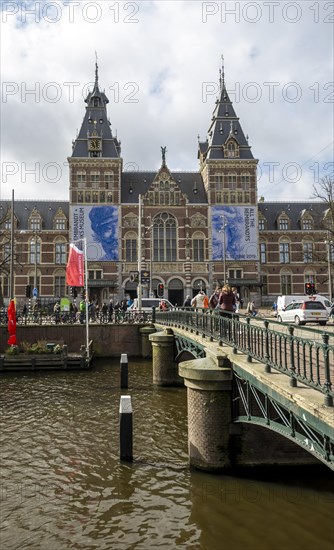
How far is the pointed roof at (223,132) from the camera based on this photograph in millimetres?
50844

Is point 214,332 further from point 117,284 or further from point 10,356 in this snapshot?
point 117,284

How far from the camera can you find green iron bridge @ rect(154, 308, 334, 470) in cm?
591

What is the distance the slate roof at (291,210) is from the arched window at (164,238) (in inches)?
496

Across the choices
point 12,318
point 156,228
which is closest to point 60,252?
point 156,228

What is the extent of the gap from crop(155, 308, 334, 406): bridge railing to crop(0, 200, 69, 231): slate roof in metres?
39.3

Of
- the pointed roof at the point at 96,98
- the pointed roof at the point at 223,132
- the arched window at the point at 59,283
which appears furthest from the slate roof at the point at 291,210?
the arched window at the point at 59,283

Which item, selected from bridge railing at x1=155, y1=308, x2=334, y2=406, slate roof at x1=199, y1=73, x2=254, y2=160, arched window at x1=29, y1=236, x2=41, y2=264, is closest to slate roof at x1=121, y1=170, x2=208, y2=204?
slate roof at x1=199, y1=73, x2=254, y2=160

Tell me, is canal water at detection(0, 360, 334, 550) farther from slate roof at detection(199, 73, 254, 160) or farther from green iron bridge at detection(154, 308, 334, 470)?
slate roof at detection(199, 73, 254, 160)

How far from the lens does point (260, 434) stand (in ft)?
32.7

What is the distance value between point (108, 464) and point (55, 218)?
147ft

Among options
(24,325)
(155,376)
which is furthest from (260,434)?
(24,325)

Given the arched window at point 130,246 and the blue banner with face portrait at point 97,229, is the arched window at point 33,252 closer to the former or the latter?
the blue banner with face portrait at point 97,229

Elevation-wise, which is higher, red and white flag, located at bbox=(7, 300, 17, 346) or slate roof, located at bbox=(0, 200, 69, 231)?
slate roof, located at bbox=(0, 200, 69, 231)

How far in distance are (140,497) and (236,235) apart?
41291 mm
